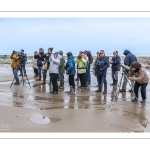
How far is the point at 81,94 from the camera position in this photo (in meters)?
9.64

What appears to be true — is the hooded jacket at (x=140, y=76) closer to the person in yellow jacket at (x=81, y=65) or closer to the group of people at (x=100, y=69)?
the group of people at (x=100, y=69)

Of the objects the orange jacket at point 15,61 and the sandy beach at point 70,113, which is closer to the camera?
the sandy beach at point 70,113

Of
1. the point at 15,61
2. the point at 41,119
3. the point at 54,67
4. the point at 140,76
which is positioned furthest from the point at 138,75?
the point at 15,61

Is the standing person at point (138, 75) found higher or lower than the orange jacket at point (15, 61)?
lower

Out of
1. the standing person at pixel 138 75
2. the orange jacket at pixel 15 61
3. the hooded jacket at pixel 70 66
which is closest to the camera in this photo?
the standing person at pixel 138 75

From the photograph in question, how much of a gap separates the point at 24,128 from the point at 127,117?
2539 millimetres

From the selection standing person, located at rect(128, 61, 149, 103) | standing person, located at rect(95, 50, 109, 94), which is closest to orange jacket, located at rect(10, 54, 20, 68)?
standing person, located at rect(95, 50, 109, 94)

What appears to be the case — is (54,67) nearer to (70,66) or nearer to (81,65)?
(70,66)

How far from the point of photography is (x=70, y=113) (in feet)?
22.3

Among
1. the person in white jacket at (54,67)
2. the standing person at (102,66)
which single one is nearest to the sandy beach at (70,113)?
the person in white jacket at (54,67)

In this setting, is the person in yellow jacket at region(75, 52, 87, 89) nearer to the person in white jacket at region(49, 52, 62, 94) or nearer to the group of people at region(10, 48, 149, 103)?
the group of people at region(10, 48, 149, 103)

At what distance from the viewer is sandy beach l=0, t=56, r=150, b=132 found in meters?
5.68

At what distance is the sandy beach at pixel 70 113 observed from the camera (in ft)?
18.6

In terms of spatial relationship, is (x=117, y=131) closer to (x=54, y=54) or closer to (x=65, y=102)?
(x=65, y=102)
